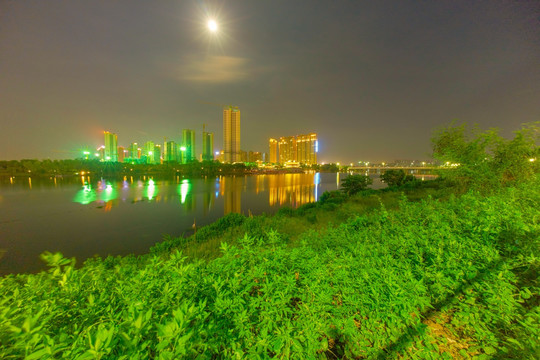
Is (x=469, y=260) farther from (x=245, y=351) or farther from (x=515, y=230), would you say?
(x=245, y=351)

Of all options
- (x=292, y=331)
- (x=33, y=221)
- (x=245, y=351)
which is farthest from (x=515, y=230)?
(x=33, y=221)

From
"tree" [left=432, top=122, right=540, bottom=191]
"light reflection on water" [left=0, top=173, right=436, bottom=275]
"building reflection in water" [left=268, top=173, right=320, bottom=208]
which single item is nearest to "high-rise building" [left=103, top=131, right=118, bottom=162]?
"light reflection on water" [left=0, top=173, right=436, bottom=275]

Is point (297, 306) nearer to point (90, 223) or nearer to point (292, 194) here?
point (90, 223)

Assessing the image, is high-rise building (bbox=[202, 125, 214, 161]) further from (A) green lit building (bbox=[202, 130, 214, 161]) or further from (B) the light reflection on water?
(B) the light reflection on water

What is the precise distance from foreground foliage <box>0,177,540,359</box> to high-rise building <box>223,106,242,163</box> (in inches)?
5856

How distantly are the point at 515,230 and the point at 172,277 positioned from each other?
470 cm

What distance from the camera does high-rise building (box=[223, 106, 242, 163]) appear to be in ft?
478

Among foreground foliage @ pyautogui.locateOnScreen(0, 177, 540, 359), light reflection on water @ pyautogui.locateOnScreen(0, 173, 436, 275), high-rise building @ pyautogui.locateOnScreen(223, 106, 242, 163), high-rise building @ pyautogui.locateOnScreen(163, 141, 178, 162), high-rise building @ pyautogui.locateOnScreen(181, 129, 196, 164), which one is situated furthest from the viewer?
high-rise building @ pyautogui.locateOnScreen(163, 141, 178, 162)

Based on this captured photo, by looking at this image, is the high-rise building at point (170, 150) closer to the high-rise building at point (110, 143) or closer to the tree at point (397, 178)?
the high-rise building at point (110, 143)

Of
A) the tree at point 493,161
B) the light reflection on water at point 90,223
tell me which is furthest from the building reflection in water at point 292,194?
the tree at point 493,161

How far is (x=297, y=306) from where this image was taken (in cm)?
223

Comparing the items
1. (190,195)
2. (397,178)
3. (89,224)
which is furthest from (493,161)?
(190,195)

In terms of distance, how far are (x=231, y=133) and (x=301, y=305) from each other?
150021mm

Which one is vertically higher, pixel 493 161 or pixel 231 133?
pixel 231 133
